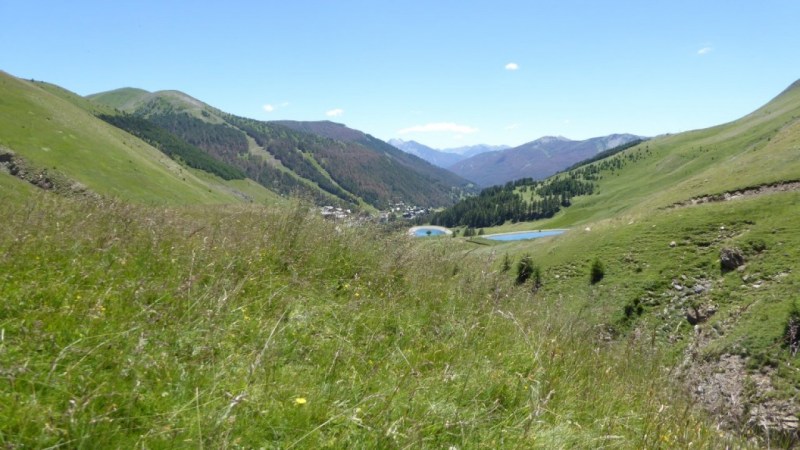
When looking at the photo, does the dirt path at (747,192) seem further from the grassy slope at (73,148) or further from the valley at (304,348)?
the grassy slope at (73,148)

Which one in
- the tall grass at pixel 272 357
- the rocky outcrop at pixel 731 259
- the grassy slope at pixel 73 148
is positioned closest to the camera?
the tall grass at pixel 272 357

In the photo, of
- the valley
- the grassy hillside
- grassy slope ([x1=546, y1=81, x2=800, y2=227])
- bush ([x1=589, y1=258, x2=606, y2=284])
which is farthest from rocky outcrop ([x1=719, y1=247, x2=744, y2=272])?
the valley

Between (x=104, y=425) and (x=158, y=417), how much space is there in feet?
1.03

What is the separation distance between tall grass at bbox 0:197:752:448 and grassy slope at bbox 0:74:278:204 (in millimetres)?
60196

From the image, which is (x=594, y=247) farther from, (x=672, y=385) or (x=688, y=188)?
(x=672, y=385)

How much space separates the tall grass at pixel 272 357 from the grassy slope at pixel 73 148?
197 feet

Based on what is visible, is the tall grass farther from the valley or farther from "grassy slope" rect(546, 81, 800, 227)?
"grassy slope" rect(546, 81, 800, 227)

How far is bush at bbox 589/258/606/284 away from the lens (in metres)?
38.3

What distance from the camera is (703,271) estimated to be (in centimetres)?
3241

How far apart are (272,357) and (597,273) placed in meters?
39.6

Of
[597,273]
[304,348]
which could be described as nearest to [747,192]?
[597,273]

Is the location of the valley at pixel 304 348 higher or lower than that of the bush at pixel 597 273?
higher

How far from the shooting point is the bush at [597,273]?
38.3 meters

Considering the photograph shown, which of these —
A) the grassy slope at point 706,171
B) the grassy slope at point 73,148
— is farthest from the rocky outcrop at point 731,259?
the grassy slope at point 73,148
